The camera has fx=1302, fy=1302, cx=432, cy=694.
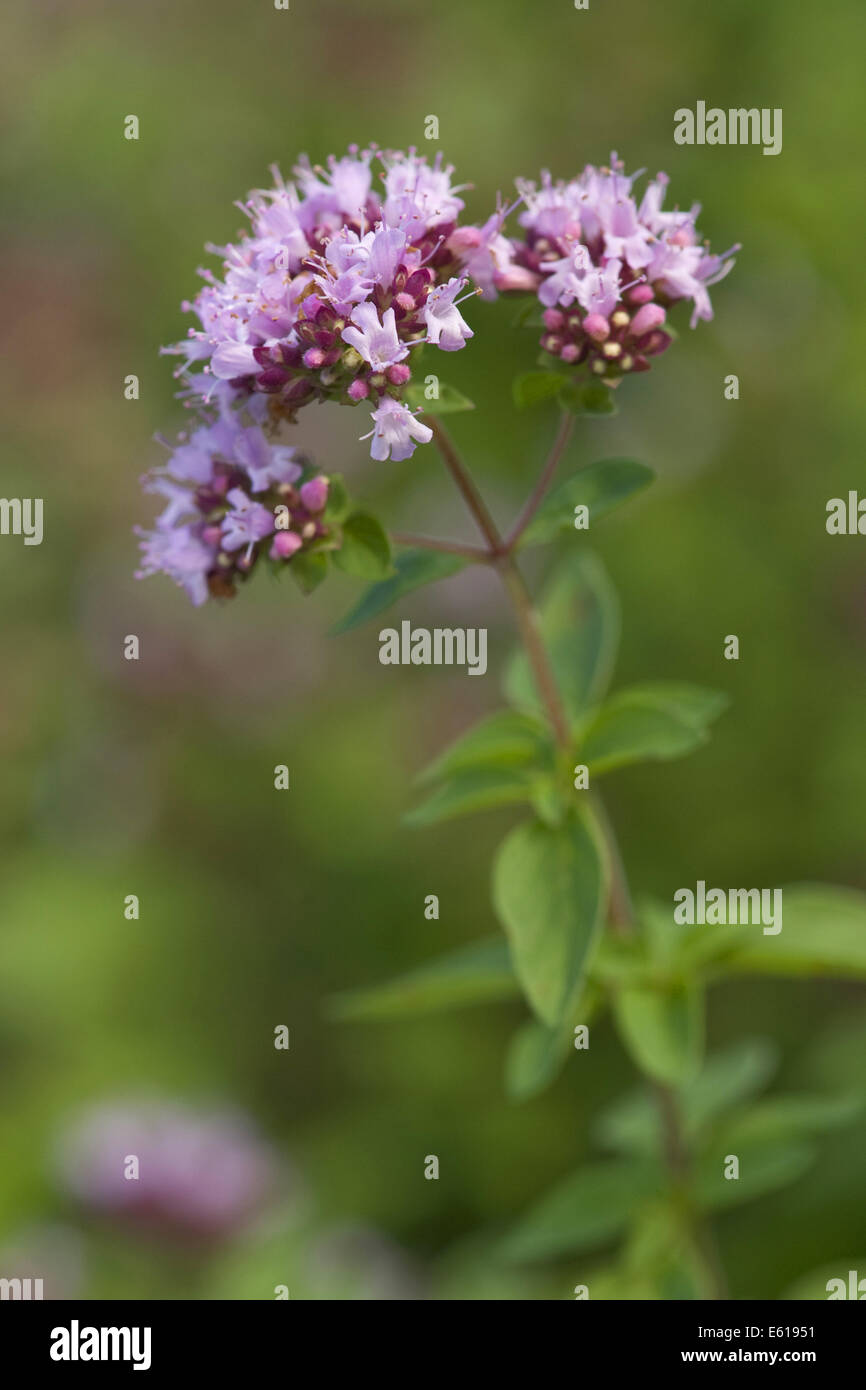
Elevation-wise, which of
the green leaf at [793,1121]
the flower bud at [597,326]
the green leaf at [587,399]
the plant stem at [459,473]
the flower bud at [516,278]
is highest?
the flower bud at [516,278]

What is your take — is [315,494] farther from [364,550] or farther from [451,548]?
[451,548]

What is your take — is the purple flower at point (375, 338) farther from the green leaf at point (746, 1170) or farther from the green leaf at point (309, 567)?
the green leaf at point (746, 1170)

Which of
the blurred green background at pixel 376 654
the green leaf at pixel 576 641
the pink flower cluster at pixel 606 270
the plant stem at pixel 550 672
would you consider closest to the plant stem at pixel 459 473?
the plant stem at pixel 550 672

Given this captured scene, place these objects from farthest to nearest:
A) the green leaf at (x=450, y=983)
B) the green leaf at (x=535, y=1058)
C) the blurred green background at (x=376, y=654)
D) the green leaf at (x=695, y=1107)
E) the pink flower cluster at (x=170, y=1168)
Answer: the blurred green background at (x=376, y=654) < the pink flower cluster at (x=170, y=1168) < the green leaf at (x=695, y=1107) < the green leaf at (x=450, y=983) < the green leaf at (x=535, y=1058)

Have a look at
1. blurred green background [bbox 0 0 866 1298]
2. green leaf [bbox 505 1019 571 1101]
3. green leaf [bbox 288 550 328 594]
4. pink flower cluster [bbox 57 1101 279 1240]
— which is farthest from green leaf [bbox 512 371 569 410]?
pink flower cluster [bbox 57 1101 279 1240]

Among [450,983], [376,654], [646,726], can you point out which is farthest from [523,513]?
[376,654]

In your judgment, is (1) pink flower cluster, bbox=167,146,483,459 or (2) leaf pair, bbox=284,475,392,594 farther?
(2) leaf pair, bbox=284,475,392,594

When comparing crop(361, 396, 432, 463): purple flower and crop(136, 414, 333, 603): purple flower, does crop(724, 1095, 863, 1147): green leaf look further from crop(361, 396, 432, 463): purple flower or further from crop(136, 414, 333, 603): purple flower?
crop(361, 396, 432, 463): purple flower
